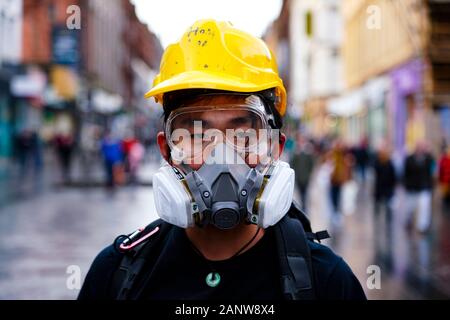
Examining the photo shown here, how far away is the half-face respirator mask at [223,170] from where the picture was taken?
228 centimetres

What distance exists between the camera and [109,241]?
1055 cm

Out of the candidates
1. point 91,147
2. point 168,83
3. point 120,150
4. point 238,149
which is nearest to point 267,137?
point 238,149

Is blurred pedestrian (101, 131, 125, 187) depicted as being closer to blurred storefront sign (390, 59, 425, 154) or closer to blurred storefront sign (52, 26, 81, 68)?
blurred storefront sign (52, 26, 81, 68)

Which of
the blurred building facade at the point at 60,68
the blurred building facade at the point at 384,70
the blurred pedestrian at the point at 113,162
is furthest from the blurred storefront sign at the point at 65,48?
the blurred building facade at the point at 384,70

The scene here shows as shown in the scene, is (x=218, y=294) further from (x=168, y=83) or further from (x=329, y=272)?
(x=168, y=83)

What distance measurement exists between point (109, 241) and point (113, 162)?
1134 cm

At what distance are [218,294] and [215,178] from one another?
1.22 ft

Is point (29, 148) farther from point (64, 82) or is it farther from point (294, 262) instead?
point (294, 262)

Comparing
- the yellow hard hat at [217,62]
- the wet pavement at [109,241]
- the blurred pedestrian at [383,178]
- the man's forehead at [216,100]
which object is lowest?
the wet pavement at [109,241]

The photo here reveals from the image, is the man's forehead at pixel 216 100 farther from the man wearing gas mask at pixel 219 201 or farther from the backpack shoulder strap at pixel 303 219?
the backpack shoulder strap at pixel 303 219

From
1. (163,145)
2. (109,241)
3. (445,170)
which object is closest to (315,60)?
(445,170)

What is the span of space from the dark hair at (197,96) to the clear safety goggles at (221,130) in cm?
3

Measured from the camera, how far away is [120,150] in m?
22.6

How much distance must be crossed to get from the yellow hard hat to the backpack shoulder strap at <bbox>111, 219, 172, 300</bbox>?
0.45m
